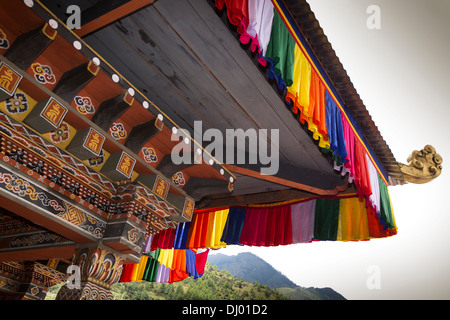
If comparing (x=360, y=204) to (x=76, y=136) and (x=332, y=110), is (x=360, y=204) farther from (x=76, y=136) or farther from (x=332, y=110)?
(x=76, y=136)

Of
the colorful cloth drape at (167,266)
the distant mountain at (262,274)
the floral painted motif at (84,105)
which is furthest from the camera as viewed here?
the distant mountain at (262,274)

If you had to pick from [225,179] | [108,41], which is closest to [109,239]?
[225,179]

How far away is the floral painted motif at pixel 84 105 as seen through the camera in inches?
101

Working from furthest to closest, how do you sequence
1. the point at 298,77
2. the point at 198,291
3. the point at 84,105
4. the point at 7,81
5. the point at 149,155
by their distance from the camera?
the point at 198,291, the point at 149,155, the point at 84,105, the point at 298,77, the point at 7,81

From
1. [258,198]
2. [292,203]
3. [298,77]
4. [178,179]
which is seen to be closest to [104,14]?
[298,77]

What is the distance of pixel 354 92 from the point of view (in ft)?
10.8

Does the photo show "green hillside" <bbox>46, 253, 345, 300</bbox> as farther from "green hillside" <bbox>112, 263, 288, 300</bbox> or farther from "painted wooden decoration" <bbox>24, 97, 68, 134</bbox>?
"painted wooden decoration" <bbox>24, 97, 68, 134</bbox>

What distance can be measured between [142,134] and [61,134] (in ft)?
2.13

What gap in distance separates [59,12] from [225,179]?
206 cm

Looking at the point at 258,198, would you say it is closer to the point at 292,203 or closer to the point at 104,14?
the point at 292,203

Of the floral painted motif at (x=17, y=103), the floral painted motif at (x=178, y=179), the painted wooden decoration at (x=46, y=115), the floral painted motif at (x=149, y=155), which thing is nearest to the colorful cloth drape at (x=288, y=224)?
the floral painted motif at (x=178, y=179)

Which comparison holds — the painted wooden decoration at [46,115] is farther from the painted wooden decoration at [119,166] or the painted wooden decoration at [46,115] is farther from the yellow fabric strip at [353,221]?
the yellow fabric strip at [353,221]

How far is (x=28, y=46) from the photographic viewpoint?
2160mm

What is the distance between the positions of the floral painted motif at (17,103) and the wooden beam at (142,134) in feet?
2.77
